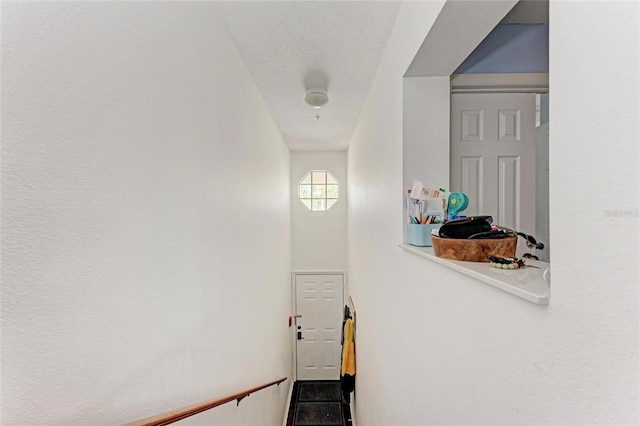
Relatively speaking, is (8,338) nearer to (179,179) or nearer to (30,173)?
(30,173)

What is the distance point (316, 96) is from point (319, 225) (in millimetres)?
2672

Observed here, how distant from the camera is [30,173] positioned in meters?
0.52

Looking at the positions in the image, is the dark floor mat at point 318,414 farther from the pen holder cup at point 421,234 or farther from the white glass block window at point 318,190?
the pen holder cup at point 421,234

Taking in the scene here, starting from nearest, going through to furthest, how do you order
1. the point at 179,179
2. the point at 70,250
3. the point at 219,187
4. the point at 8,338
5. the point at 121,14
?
the point at 8,338
the point at 70,250
the point at 121,14
the point at 179,179
the point at 219,187

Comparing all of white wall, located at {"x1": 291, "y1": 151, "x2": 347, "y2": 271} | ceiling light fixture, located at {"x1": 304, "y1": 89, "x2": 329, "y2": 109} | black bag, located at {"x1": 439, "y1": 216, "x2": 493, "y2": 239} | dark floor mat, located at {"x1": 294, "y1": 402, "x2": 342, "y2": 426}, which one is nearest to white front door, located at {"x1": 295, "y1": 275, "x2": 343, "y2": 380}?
white wall, located at {"x1": 291, "y1": 151, "x2": 347, "y2": 271}

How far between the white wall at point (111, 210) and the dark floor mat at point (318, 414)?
10.2ft

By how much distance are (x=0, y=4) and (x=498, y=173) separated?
1.78 m


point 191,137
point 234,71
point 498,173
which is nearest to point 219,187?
point 191,137

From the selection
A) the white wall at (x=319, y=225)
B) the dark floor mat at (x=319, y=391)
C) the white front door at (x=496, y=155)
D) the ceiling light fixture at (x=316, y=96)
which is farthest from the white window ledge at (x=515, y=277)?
the dark floor mat at (x=319, y=391)

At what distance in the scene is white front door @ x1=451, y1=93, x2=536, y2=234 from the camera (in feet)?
4.99

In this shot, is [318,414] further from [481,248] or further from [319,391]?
[481,248]

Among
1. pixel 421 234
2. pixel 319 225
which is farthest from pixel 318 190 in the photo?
pixel 421 234

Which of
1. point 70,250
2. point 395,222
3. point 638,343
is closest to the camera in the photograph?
point 638,343

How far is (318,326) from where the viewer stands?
480cm
